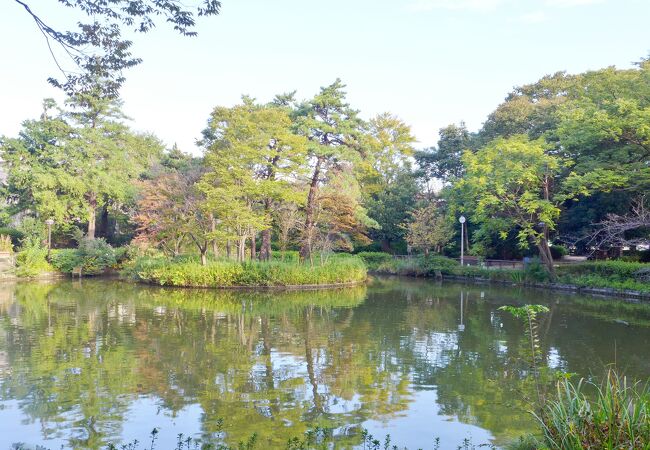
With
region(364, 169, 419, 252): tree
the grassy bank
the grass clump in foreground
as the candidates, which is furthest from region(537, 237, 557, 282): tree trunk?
region(364, 169, 419, 252): tree

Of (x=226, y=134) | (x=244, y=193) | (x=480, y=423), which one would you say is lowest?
(x=480, y=423)

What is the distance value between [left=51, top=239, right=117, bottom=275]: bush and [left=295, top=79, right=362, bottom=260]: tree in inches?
385

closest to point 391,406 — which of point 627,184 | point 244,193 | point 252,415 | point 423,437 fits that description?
point 423,437

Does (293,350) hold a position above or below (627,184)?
below

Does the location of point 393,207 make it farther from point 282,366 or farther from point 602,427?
point 602,427

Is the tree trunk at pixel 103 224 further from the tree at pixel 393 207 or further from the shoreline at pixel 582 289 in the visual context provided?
the shoreline at pixel 582 289

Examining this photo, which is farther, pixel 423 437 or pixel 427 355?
pixel 427 355

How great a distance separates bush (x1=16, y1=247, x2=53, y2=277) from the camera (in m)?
22.9

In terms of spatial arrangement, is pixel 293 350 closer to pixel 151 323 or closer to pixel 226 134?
pixel 151 323

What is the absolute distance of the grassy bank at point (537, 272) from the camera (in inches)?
758

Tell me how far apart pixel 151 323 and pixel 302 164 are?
10498 millimetres

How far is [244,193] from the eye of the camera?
794 inches

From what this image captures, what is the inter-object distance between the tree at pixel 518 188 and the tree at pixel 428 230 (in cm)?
385

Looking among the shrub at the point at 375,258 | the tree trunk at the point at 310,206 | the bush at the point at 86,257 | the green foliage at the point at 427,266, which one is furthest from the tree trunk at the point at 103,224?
the green foliage at the point at 427,266
